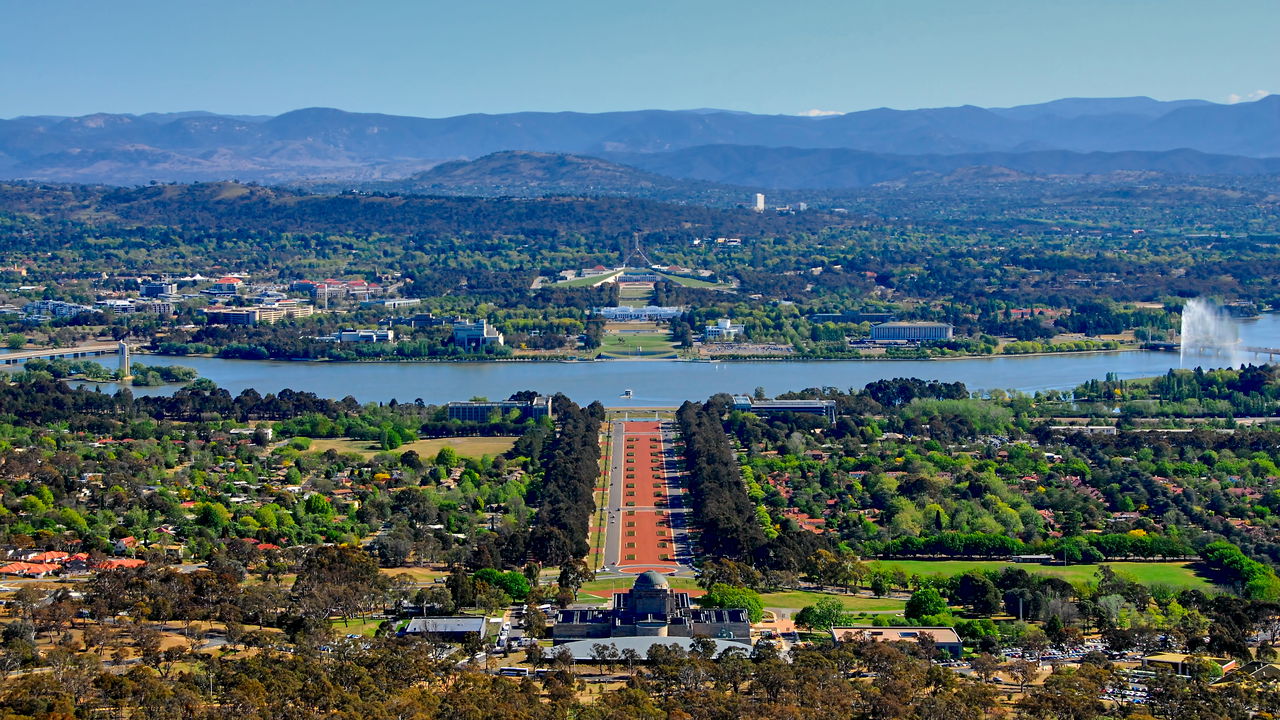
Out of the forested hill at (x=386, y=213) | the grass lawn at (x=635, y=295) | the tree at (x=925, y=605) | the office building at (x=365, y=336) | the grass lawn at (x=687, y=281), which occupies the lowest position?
the tree at (x=925, y=605)

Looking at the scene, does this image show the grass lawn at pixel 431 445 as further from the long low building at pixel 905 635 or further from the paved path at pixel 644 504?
the long low building at pixel 905 635

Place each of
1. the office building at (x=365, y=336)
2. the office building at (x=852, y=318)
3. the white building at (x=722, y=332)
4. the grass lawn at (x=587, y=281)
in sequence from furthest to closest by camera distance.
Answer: the grass lawn at (x=587, y=281) → the office building at (x=852, y=318) → the white building at (x=722, y=332) → the office building at (x=365, y=336)

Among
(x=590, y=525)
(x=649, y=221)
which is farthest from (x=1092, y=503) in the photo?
(x=649, y=221)

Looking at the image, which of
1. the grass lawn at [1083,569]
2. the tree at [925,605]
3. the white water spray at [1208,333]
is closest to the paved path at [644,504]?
the grass lawn at [1083,569]

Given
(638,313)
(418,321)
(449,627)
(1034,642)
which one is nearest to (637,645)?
(449,627)

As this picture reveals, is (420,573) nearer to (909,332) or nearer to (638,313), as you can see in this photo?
(909,332)
